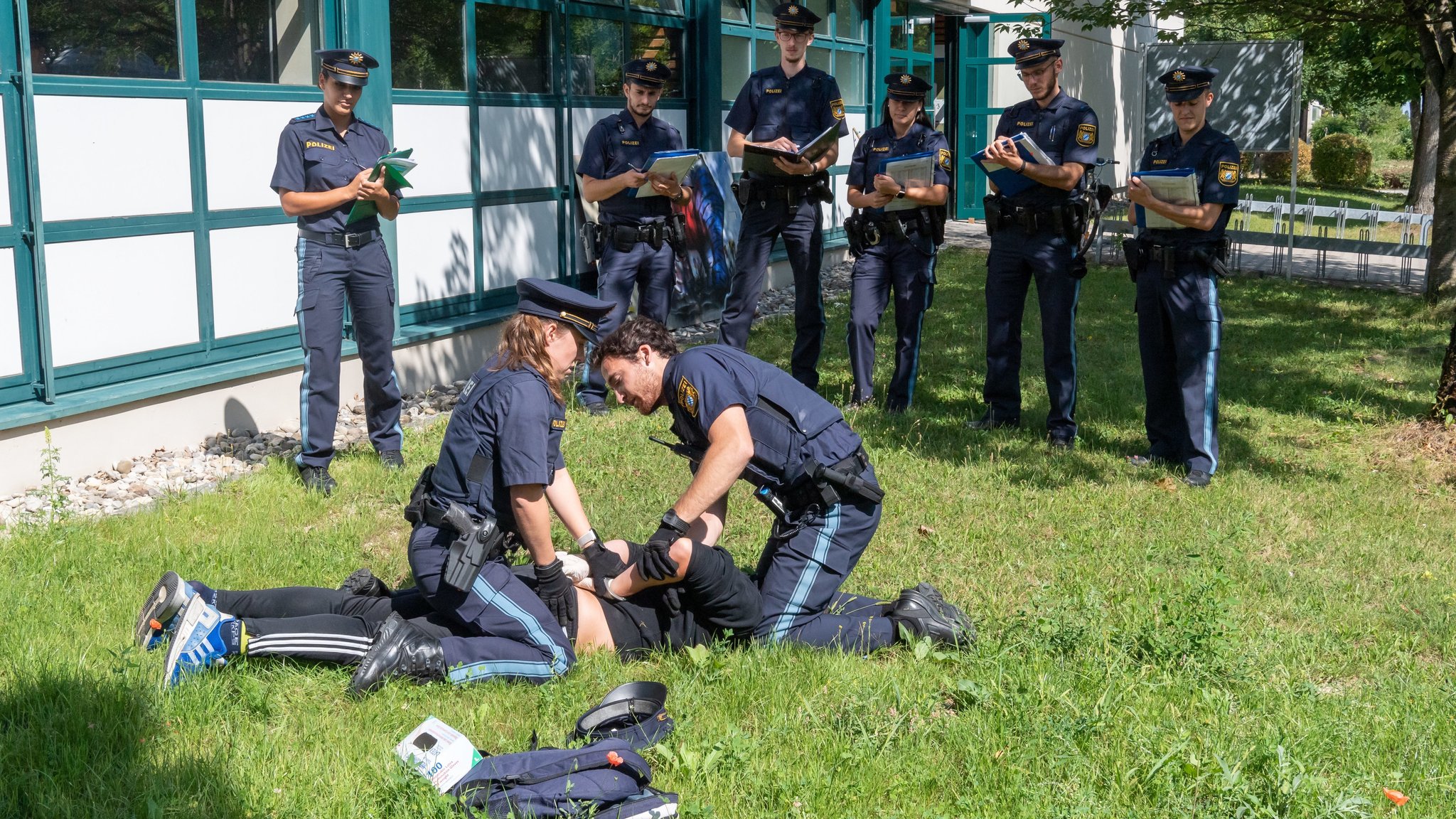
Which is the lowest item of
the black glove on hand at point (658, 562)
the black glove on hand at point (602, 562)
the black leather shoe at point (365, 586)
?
the black leather shoe at point (365, 586)

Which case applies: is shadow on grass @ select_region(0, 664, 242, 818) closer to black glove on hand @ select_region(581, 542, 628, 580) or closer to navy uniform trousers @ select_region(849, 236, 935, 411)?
black glove on hand @ select_region(581, 542, 628, 580)

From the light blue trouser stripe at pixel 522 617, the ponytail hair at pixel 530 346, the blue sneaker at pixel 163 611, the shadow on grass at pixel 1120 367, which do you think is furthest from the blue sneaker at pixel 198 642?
the shadow on grass at pixel 1120 367

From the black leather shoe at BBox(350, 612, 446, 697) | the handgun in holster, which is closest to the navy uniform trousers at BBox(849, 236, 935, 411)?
the handgun in holster

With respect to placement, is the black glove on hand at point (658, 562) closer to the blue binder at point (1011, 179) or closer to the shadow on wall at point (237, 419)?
the blue binder at point (1011, 179)

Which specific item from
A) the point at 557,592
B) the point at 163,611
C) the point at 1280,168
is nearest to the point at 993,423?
the point at 557,592

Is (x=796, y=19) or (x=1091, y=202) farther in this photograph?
(x=796, y=19)

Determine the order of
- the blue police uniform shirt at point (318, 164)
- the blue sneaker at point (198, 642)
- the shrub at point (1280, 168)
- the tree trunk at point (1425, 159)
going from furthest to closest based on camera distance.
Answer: the shrub at point (1280, 168)
the tree trunk at point (1425, 159)
the blue police uniform shirt at point (318, 164)
the blue sneaker at point (198, 642)

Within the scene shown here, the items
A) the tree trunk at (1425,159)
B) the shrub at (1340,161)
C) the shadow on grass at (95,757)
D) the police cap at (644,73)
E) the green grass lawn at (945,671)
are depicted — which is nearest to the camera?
the shadow on grass at (95,757)

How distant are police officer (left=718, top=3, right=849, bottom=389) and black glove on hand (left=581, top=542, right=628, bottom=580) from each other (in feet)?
14.0

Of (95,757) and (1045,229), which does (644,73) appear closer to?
(1045,229)

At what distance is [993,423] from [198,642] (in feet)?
17.8

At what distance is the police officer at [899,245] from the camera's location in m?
8.66

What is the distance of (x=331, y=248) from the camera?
23.2 ft

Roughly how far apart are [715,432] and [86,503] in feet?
12.3
